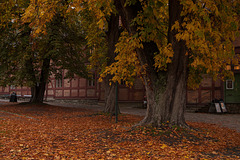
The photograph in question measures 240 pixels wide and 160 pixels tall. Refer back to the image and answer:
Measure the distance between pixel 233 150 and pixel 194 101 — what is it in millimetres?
11708

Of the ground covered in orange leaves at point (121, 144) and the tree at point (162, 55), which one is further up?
the tree at point (162, 55)

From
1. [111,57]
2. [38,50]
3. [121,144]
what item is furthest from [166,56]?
[38,50]

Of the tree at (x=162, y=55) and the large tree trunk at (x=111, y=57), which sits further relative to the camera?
the large tree trunk at (x=111, y=57)

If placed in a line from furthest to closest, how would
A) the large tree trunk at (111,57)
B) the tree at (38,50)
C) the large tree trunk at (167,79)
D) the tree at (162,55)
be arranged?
the tree at (38,50), the large tree trunk at (111,57), the large tree trunk at (167,79), the tree at (162,55)

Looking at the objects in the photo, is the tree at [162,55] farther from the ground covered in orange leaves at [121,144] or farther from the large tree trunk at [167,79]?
the ground covered in orange leaves at [121,144]

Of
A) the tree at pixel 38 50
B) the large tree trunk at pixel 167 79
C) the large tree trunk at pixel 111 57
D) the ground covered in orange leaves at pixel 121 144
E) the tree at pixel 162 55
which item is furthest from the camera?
the tree at pixel 38 50

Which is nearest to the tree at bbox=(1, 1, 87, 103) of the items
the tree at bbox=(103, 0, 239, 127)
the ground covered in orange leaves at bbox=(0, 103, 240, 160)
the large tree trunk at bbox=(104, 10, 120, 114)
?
Answer: the large tree trunk at bbox=(104, 10, 120, 114)

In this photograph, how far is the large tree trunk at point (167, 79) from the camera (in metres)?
→ 7.47

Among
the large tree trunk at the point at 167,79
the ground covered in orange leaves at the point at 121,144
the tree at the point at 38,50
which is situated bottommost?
the ground covered in orange leaves at the point at 121,144

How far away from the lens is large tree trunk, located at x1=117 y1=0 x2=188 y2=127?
24.5 feet

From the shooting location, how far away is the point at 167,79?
7637 millimetres

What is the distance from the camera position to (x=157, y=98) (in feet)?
25.3

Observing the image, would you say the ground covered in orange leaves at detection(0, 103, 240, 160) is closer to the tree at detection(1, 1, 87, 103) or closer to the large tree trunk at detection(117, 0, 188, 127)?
the large tree trunk at detection(117, 0, 188, 127)

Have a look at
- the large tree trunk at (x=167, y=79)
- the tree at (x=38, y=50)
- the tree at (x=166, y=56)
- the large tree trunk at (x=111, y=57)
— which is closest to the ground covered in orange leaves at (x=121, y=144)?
the large tree trunk at (x=167, y=79)
